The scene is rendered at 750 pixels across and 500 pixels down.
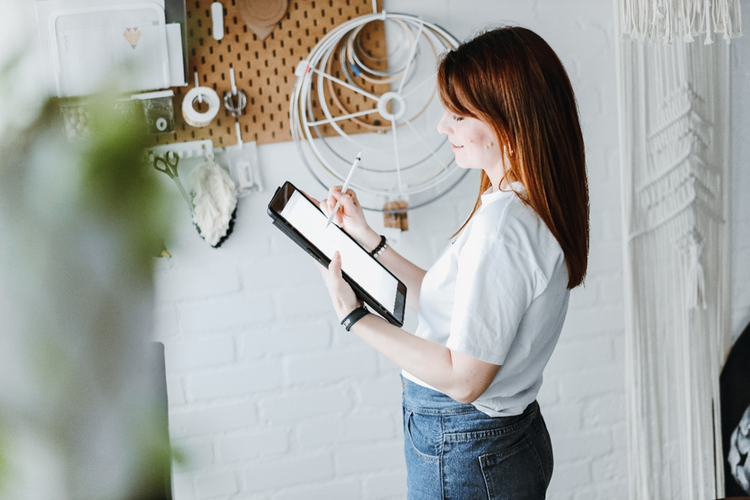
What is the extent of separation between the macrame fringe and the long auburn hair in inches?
21.9

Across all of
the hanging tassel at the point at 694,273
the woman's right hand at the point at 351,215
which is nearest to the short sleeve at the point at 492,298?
the woman's right hand at the point at 351,215

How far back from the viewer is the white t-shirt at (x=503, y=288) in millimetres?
918

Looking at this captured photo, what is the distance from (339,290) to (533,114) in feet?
1.30

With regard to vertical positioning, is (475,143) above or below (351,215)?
above

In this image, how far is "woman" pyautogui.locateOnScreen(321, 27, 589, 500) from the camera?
3.05ft

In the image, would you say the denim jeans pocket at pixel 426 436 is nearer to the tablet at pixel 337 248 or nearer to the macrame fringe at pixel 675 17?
the tablet at pixel 337 248

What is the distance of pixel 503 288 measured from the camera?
3.01 ft

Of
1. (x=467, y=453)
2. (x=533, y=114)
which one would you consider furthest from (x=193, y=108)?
(x=467, y=453)

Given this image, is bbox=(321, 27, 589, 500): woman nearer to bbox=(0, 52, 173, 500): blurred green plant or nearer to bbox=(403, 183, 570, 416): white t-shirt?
bbox=(403, 183, 570, 416): white t-shirt

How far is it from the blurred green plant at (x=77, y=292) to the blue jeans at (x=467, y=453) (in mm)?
800

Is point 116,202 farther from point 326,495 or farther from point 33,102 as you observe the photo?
point 326,495

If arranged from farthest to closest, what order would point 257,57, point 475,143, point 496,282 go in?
point 257,57, point 475,143, point 496,282

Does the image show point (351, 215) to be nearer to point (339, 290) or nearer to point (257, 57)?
point (339, 290)

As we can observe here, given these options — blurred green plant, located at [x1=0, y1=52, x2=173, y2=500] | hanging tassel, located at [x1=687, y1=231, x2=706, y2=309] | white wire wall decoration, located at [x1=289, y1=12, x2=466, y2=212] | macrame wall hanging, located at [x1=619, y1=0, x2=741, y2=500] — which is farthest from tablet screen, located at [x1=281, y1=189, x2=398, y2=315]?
hanging tassel, located at [x1=687, y1=231, x2=706, y2=309]
